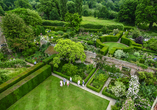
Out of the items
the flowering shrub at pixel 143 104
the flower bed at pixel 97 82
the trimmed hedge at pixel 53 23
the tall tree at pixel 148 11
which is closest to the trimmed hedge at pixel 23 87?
the flower bed at pixel 97 82

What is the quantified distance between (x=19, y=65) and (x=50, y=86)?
8239mm

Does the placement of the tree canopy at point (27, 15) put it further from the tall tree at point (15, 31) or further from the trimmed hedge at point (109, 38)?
the trimmed hedge at point (109, 38)

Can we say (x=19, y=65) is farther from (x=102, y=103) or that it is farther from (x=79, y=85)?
(x=102, y=103)

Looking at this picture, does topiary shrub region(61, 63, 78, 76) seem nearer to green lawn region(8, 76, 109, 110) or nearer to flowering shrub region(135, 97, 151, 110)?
green lawn region(8, 76, 109, 110)

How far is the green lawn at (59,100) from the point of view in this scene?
44.8ft

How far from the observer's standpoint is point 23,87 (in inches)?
578

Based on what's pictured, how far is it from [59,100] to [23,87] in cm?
556

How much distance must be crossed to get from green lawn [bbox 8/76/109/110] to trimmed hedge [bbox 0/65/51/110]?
640mm

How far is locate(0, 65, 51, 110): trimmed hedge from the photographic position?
1289 cm

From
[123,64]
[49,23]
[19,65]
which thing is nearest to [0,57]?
[19,65]

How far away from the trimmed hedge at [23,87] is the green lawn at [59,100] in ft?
2.10

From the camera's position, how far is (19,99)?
14.5 metres

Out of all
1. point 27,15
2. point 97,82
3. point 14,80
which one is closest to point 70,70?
point 97,82

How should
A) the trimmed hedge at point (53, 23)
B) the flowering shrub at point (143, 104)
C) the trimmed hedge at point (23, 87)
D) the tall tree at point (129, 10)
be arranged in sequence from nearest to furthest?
the flowering shrub at point (143, 104), the trimmed hedge at point (23, 87), the tall tree at point (129, 10), the trimmed hedge at point (53, 23)
